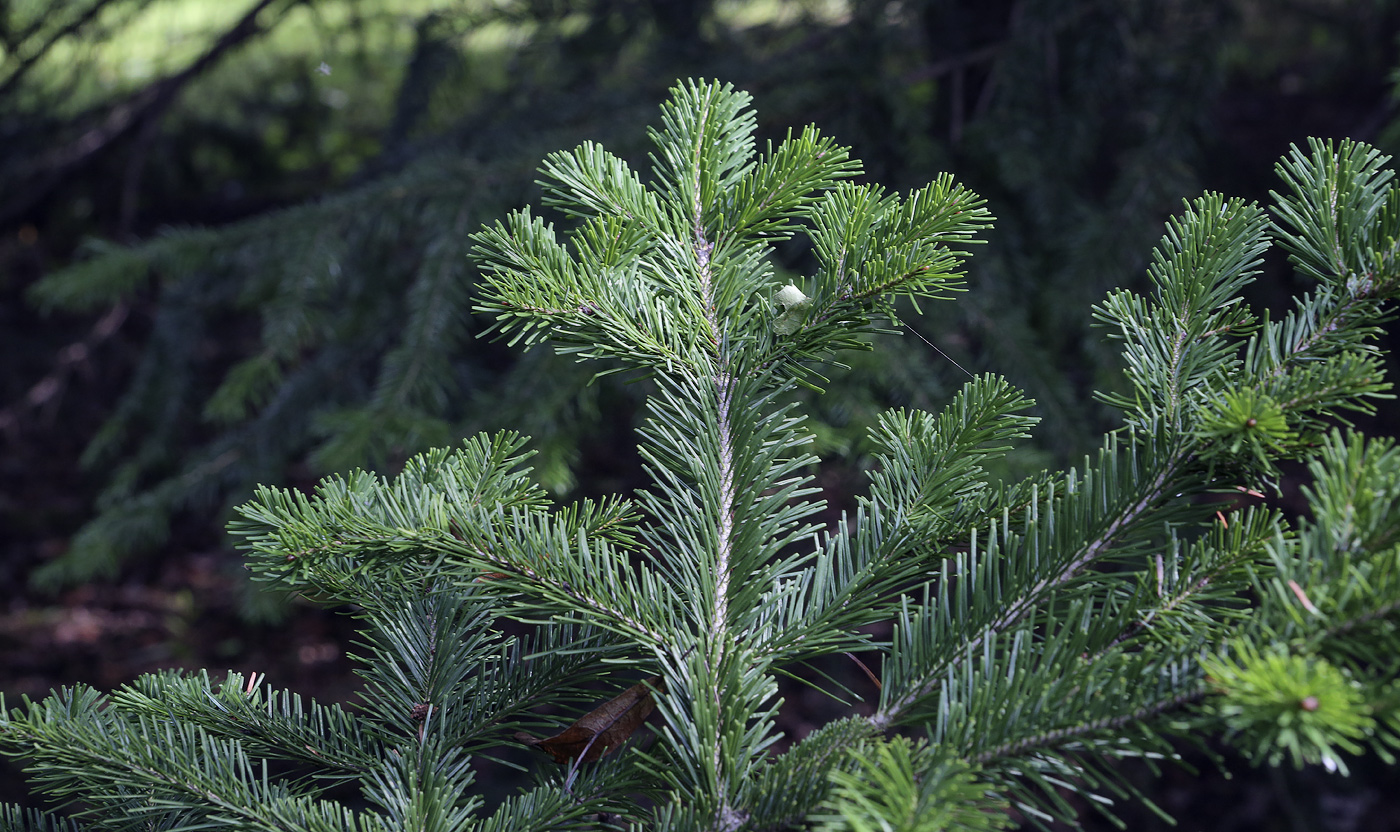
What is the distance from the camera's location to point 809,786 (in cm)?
52

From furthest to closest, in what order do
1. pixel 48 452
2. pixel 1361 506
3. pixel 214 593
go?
pixel 48 452
pixel 214 593
pixel 1361 506

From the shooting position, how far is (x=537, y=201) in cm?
187

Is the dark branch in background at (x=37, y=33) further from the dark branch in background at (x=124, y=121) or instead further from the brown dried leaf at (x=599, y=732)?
the brown dried leaf at (x=599, y=732)

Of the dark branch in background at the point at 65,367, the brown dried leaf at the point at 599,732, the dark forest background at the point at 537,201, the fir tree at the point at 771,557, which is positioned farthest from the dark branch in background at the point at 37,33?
the brown dried leaf at the point at 599,732

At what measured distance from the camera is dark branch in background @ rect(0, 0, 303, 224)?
8.37ft

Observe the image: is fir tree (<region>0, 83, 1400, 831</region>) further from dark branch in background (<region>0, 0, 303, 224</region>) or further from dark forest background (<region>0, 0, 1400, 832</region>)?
dark branch in background (<region>0, 0, 303, 224</region>)

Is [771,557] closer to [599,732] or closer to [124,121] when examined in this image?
[599,732]

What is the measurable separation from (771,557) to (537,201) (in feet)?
Answer: 4.63

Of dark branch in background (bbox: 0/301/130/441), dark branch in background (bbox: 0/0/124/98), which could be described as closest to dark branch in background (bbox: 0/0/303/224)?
dark branch in background (bbox: 0/0/124/98)

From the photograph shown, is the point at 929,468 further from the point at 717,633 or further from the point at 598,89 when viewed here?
the point at 598,89

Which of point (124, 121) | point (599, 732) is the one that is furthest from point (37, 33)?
point (599, 732)

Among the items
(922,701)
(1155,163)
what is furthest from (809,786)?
(1155,163)

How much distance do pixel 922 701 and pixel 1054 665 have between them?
0.31 ft

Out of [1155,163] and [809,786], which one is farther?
[1155,163]
